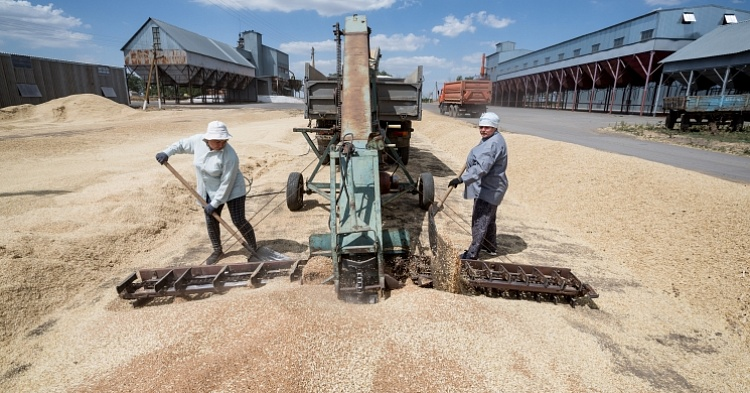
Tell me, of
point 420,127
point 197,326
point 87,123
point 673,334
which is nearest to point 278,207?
point 197,326

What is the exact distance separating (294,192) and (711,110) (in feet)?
60.0

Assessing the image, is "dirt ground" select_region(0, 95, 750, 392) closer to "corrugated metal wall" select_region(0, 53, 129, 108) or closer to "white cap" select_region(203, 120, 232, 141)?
"white cap" select_region(203, 120, 232, 141)

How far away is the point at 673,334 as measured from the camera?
10.6 feet

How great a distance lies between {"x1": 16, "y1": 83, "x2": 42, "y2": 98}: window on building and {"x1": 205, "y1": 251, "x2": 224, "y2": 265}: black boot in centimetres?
2193

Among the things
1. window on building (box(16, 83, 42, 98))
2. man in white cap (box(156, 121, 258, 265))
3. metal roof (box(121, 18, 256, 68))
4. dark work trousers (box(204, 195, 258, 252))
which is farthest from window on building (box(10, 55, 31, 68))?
dark work trousers (box(204, 195, 258, 252))

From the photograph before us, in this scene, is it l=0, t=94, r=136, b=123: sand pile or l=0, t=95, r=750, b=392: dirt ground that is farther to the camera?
l=0, t=94, r=136, b=123: sand pile

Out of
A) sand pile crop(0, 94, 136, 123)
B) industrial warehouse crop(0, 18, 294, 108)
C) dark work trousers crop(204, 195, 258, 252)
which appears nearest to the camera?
dark work trousers crop(204, 195, 258, 252)

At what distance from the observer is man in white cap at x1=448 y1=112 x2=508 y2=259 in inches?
159

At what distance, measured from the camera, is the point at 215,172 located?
4.07 meters

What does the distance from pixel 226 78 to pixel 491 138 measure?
41053 millimetres

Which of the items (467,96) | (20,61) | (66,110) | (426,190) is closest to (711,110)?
(467,96)

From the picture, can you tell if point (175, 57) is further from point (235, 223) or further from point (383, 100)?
point (235, 223)

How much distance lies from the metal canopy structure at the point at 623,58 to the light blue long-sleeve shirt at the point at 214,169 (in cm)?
2929

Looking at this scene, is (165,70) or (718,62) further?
(165,70)
